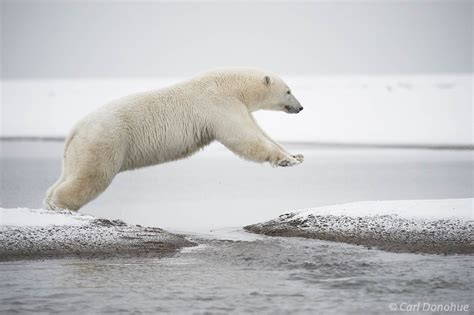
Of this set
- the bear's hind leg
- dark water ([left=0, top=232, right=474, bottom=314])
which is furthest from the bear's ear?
dark water ([left=0, top=232, right=474, bottom=314])

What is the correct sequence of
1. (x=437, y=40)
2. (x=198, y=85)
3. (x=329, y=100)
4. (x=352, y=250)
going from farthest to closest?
1. (x=437, y=40)
2. (x=329, y=100)
3. (x=198, y=85)
4. (x=352, y=250)

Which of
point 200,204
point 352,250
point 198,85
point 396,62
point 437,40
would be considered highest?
point 437,40

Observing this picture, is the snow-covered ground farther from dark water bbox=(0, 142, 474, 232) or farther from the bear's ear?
the bear's ear

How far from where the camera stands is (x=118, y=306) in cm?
388

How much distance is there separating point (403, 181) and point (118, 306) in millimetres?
6093

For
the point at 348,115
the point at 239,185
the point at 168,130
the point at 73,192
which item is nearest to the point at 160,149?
the point at 168,130

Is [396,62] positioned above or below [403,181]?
above

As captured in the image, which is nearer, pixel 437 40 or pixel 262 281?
pixel 262 281

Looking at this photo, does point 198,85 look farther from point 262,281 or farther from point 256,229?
point 262,281

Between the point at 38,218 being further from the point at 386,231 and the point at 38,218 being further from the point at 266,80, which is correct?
the point at 386,231

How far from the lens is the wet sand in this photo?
530cm

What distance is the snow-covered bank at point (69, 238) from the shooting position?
512cm

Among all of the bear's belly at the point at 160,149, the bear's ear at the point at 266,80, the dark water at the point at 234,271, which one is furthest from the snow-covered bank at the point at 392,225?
the bear's ear at the point at 266,80

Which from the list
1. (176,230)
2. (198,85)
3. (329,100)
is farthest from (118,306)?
(329,100)
